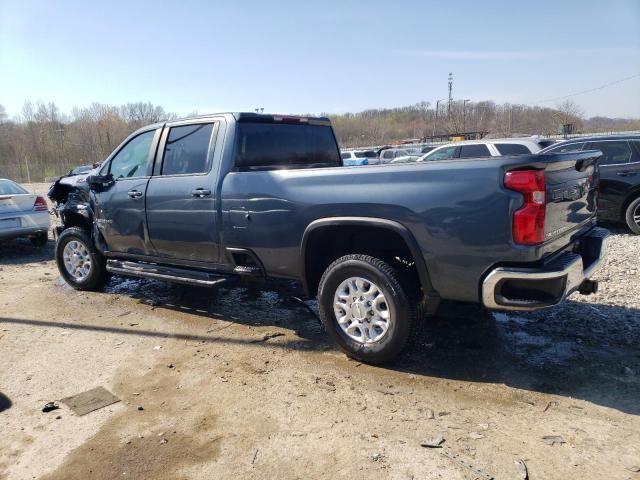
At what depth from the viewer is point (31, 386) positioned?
3.75 metres

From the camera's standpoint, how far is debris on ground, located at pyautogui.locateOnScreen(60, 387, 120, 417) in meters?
3.38

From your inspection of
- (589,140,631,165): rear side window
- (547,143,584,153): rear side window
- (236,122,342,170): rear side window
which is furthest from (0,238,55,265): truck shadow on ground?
(589,140,631,165): rear side window

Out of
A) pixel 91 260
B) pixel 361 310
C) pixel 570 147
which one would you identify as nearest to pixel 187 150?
pixel 91 260

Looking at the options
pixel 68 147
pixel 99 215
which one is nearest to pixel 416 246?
pixel 99 215

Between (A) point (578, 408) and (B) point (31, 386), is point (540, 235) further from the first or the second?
(B) point (31, 386)

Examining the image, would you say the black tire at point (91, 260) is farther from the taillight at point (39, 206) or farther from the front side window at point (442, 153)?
the front side window at point (442, 153)

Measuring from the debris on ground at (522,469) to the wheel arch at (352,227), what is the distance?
123 centimetres

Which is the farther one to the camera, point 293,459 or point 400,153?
point 400,153

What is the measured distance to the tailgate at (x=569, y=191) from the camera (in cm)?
316

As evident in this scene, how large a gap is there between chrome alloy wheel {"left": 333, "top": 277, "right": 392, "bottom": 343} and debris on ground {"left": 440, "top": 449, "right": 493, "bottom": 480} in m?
1.11

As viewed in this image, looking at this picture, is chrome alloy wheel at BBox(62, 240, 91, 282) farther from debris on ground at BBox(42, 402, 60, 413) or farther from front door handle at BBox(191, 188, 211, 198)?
debris on ground at BBox(42, 402, 60, 413)

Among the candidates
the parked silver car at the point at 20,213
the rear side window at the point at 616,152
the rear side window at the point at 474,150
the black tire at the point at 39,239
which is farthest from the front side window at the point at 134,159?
the rear side window at the point at 474,150

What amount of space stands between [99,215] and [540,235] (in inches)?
196

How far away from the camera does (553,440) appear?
2.80m
